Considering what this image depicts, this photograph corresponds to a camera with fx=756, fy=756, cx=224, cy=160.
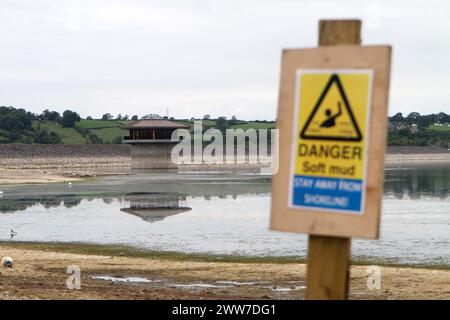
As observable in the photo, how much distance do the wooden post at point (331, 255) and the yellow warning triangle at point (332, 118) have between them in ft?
0.63

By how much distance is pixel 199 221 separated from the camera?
123 feet

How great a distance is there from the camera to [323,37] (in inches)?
136

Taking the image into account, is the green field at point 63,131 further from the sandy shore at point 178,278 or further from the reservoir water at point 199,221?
the sandy shore at point 178,278

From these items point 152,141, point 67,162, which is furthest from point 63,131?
point 152,141

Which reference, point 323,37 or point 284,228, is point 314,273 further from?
point 323,37

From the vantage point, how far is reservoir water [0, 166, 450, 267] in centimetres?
2711

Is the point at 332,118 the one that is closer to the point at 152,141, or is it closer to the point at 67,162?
the point at 152,141

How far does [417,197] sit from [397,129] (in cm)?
14277

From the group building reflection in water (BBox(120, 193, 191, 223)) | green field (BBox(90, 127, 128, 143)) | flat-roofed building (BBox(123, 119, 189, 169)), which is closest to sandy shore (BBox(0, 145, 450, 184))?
flat-roofed building (BBox(123, 119, 189, 169))

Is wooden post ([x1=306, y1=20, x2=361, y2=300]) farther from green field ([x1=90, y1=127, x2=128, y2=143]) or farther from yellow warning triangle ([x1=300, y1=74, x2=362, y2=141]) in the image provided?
green field ([x1=90, y1=127, x2=128, y2=143])

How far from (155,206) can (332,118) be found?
43.9 m

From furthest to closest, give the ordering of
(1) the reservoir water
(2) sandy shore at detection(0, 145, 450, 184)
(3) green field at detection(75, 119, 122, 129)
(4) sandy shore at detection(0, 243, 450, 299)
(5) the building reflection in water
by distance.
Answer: (3) green field at detection(75, 119, 122, 129) → (2) sandy shore at detection(0, 145, 450, 184) → (5) the building reflection in water → (1) the reservoir water → (4) sandy shore at detection(0, 243, 450, 299)

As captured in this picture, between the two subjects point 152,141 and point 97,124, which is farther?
point 97,124
